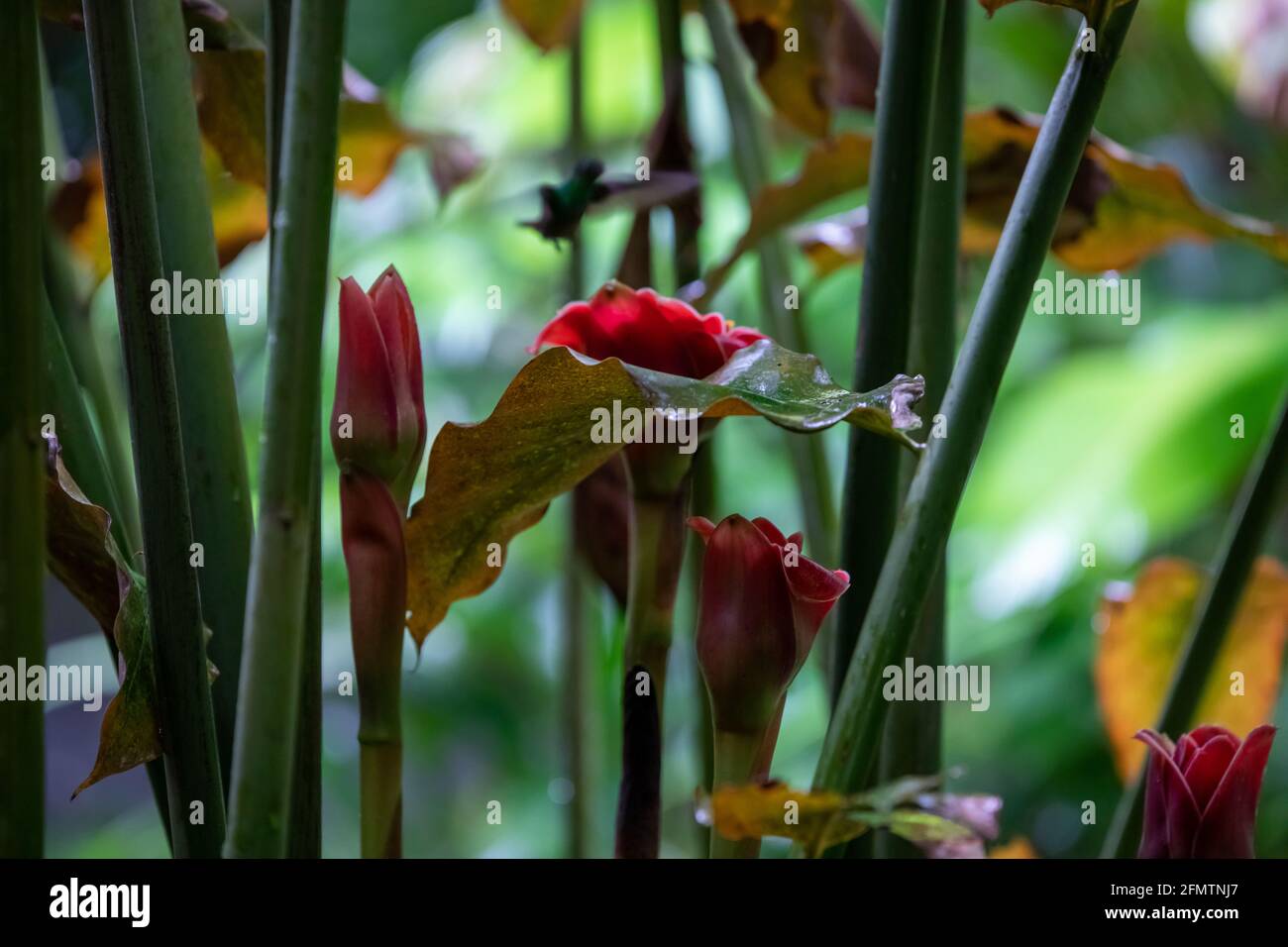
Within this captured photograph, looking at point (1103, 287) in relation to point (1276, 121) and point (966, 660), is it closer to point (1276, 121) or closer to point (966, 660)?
point (966, 660)

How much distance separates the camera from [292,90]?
0.51ft

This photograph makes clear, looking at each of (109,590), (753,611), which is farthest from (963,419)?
(109,590)

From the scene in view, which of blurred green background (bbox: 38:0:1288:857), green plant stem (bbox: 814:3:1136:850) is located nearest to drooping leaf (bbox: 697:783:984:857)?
green plant stem (bbox: 814:3:1136:850)

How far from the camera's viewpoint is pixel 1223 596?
25 centimetres

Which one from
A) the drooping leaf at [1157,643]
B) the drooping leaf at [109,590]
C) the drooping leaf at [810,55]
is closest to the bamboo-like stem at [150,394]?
the drooping leaf at [109,590]

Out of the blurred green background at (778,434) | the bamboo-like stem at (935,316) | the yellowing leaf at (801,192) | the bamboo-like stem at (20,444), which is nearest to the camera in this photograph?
the bamboo-like stem at (20,444)

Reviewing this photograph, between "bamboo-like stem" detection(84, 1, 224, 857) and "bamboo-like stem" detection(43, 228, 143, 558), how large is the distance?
0.32 ft

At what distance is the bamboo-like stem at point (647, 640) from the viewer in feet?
0.68

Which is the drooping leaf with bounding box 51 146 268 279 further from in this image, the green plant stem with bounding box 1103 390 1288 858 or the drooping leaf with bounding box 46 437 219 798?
the green plant stem with bounding box 1103 390 1288 858

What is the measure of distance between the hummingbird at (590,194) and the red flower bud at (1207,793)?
0.52 ft

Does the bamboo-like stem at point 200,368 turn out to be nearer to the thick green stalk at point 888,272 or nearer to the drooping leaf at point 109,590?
the drooping leaf at point 109,590

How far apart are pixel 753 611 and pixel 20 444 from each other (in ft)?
0.35

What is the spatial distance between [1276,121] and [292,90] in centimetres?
122

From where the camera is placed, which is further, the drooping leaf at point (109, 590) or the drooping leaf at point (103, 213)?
the drooping leaf at point (103, 213)
